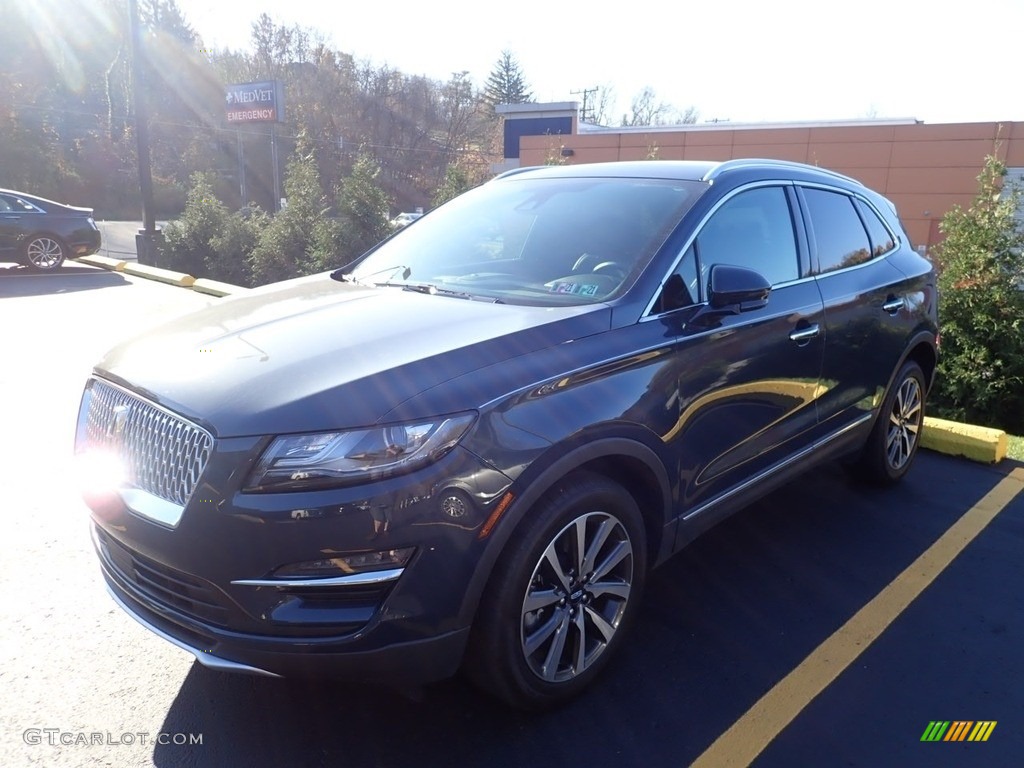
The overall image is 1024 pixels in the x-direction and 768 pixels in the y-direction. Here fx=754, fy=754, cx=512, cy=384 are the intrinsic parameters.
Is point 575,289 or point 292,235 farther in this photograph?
point 292,235

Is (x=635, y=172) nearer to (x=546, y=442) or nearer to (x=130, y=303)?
(x=546, y=442)

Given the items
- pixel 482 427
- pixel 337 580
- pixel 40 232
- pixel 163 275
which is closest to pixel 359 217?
pixel 163 275

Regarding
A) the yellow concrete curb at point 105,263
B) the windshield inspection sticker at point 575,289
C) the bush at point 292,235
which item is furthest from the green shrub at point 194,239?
the windshield inspection sticker at point 575,289

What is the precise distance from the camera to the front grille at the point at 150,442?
2.24 m

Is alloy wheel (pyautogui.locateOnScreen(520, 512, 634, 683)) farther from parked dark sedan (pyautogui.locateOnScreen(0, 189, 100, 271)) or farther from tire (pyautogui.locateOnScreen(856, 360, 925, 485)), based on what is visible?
parked dark sedan (pyautogui.locateOnScreen(0, 189, 100, 271))

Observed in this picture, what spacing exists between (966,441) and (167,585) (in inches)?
209

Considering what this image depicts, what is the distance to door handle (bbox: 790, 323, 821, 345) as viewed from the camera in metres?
3.51

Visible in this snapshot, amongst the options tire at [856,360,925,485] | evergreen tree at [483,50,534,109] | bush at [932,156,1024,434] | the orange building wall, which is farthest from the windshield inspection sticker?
evergreen tree at [483,50,534,109]

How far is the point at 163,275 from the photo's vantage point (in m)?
14.3

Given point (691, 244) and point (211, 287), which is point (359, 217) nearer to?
point (211, 287)

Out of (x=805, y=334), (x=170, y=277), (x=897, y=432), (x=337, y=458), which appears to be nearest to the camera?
(x=337, y=458)

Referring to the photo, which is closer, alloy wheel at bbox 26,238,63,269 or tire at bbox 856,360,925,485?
tire at bbox 856,360,925,485

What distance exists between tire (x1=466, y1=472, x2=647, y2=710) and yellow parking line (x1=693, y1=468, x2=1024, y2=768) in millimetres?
520

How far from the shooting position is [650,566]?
119 inches
